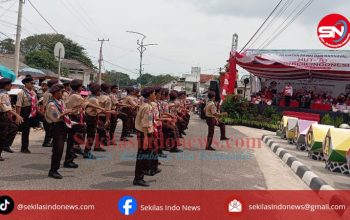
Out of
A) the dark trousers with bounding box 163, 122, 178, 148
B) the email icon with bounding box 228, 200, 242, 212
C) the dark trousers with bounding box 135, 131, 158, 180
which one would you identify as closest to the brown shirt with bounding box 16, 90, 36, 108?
the dark trousers with bounding box 163, 122, 178, 148

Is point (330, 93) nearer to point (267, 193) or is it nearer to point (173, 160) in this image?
point (173, 160)

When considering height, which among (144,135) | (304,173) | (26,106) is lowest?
(304,173)

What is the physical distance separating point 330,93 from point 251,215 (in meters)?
21.1

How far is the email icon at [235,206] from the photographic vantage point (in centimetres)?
543

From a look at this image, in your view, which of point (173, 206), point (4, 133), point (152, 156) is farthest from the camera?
point (4, 133)

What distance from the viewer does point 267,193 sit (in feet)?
21.5

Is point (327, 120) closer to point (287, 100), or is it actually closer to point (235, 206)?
point (287, 100)

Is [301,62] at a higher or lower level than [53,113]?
higher

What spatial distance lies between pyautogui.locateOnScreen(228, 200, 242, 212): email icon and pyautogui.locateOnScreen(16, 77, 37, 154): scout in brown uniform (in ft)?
17.9

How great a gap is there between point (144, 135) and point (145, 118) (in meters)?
0.29

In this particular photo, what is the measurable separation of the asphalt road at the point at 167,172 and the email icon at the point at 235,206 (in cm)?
87

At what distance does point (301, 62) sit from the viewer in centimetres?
2028

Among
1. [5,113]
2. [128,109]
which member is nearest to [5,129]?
[5,113]

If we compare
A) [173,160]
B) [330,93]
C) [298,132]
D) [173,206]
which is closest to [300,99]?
[330,93]
